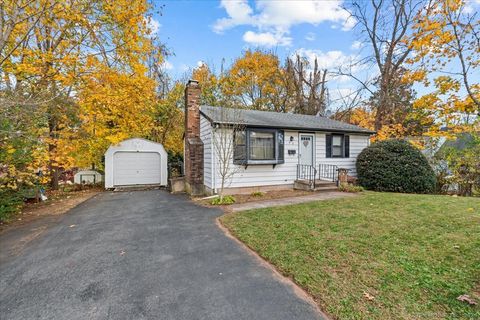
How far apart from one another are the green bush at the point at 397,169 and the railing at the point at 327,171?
4.22 feet

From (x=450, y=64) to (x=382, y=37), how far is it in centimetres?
1230

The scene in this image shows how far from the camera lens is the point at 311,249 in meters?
3.78

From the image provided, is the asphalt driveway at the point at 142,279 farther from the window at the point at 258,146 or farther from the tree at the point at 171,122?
the tree at the point at 171,122

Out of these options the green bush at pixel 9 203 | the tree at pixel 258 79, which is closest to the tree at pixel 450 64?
the green bush at pixel 9 203

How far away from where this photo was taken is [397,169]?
955 centimetres

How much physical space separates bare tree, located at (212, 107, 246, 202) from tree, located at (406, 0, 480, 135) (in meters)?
5.47

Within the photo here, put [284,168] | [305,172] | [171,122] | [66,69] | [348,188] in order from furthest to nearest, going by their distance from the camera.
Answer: [171,122] < [305,172] < [284,168] < [348,188] < [66,69]

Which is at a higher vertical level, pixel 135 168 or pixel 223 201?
pixel 135 168

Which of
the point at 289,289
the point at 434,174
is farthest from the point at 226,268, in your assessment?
the point at 434,174

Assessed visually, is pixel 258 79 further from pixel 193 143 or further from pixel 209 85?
pixel 193 143

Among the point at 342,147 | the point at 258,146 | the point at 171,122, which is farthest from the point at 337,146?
the point at 171,122

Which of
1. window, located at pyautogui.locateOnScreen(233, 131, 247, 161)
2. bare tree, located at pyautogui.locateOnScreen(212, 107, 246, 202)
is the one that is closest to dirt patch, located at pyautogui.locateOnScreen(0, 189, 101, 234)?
bare tree, located at pyautogui.locateOnScreen(212, 107, 246, 202)

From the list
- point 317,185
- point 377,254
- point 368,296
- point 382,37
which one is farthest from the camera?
point 382,37

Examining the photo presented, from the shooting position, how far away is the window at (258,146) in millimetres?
8711
